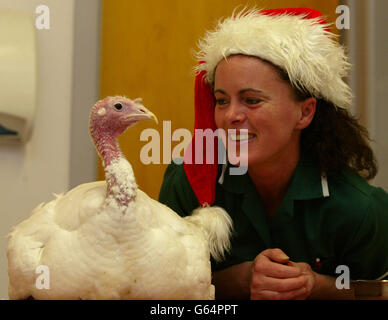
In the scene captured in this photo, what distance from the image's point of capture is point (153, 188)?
103cm

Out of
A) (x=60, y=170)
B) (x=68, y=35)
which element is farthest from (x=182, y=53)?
(x=60, y=170)

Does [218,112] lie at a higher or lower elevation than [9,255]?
higher

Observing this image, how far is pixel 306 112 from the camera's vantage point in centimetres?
89

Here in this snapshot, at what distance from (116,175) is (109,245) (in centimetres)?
9

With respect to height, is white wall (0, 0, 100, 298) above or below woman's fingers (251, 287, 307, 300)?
above

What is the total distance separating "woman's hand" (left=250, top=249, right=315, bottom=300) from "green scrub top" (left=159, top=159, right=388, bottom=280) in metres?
0.08

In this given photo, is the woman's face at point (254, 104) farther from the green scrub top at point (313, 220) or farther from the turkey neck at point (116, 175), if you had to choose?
the turkey neck at point (116, 175)

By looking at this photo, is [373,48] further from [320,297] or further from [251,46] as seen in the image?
[320,297]

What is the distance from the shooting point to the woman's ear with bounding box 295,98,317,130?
34.3 inches

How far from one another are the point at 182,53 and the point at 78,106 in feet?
0.81

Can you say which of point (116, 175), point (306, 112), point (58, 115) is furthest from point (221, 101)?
point (58, 115)

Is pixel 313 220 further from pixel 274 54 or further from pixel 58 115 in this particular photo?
pixel 58 115

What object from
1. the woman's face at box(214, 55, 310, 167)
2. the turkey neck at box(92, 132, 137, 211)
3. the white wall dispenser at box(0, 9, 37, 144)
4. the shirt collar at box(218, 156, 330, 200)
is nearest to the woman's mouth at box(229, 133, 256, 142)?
the woman's face at box(214, 55, 310, 167)

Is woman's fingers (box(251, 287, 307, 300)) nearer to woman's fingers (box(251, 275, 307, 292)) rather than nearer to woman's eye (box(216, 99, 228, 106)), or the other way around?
woman's fingers (box(251, 275, 307, 292))
